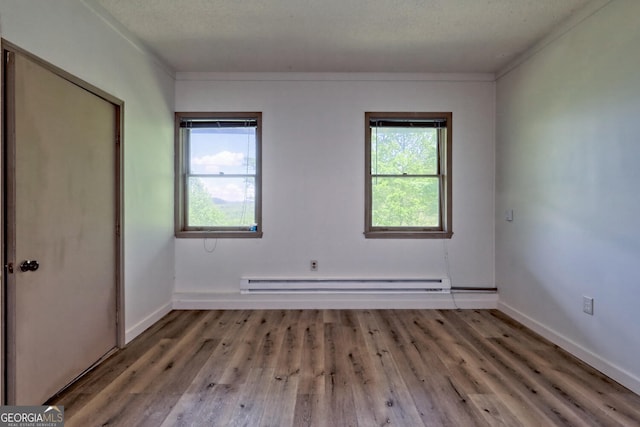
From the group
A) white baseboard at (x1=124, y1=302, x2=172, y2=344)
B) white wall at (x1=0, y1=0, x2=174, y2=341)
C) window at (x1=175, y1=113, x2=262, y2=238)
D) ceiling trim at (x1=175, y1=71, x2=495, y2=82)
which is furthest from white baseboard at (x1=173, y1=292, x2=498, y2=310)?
ceiling trim at (x1=175, y1=71, x2=495, y2=82)

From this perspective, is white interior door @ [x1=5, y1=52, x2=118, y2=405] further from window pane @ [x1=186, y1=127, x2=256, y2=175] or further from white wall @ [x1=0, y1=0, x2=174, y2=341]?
window pane @ [x1=186, y1=127, x2=256, y2=175]

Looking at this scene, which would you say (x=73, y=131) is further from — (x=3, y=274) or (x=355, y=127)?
(x=355, y=127)

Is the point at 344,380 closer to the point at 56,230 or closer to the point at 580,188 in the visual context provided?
the point at 56,230

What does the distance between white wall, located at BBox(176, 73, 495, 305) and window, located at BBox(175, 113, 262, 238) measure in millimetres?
172

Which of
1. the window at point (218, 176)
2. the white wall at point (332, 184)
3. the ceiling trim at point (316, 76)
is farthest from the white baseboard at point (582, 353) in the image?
the window at point (218, 176)

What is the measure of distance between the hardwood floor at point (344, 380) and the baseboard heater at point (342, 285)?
0.49 m

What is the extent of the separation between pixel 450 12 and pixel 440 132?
1.44 m

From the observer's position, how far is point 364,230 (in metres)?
3.56

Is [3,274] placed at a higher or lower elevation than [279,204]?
lower

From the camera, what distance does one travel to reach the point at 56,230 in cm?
193

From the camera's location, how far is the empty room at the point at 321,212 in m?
1.83

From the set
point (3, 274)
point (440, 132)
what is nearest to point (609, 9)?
point (440, 132)

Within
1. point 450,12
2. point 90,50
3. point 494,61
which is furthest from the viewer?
point 494,61

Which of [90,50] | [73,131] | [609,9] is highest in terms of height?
[609,9]
